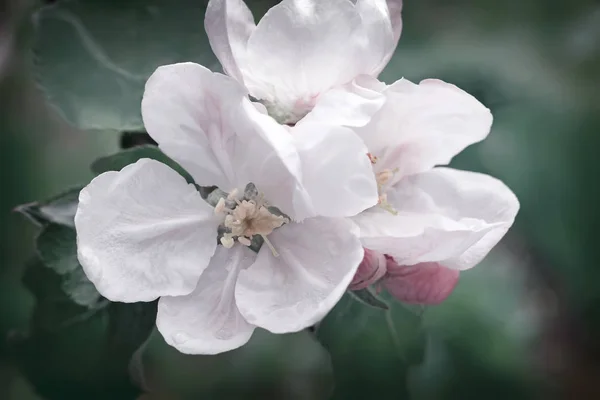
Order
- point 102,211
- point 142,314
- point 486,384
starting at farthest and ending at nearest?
point 486,384, point 142,314, point 102,211

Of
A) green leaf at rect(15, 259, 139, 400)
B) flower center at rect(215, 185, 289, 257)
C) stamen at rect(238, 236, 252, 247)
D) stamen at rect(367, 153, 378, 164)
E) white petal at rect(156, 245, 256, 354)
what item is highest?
stamen at rect(367, 153, 378, 164)

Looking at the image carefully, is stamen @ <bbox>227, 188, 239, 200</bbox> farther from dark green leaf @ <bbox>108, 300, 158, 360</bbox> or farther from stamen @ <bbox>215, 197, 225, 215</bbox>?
dark green leaf @ <bbox>108, 300, 158, 360</bbox>

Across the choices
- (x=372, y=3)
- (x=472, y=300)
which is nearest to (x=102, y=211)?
(x=372, y=3)

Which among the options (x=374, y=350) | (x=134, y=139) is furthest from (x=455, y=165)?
(x=134, y=139)

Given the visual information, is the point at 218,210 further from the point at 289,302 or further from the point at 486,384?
the point at 486,384

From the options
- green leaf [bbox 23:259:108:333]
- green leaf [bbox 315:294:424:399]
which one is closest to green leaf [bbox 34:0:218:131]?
green leaf [bbox 23:259:108:333]
